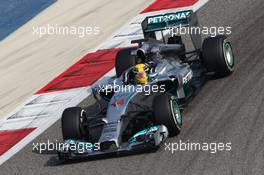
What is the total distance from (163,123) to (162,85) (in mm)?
1307

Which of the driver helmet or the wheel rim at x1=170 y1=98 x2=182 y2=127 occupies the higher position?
the driver helmet

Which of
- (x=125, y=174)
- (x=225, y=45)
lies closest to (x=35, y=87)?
(x=225, y=45)

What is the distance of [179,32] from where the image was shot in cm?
1864

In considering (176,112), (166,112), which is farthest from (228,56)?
(166,112)

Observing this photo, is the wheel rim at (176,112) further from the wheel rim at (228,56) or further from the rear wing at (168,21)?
the rear wing at (168,21)


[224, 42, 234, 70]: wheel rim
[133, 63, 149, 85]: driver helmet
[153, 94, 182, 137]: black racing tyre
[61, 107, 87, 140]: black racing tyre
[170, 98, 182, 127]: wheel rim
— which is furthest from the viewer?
[224, 42, 234, 70]: wheel rim

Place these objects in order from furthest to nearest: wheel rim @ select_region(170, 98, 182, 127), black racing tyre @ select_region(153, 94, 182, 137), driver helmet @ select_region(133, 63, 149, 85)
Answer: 1. driver helmet @ select_region(133, 63, 149, 85)
2. wheel rim @ select_region(170, 98, 182, 127)
3. black racing tyre @ select_region(153, 94, 182, 137)

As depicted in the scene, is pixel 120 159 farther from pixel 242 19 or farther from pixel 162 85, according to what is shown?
pixel 242 19

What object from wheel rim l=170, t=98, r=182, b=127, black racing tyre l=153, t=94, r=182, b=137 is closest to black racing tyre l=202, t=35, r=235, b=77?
wheel rim l=170, t=98, r=182, b=127

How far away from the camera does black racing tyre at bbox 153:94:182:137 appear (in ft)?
38.7

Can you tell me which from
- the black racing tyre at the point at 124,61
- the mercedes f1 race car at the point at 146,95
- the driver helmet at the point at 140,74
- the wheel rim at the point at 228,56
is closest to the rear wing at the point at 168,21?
the mercedes f1 race car at the point at 146,95

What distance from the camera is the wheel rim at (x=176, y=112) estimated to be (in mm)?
11940

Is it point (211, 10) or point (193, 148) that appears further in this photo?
point (211, 10)

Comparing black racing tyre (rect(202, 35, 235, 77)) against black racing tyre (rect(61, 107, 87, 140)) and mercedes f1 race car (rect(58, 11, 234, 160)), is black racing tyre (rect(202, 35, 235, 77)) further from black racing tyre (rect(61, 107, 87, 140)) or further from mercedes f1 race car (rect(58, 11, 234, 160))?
black racing tyre (rect(61, 107, 87, 140))
